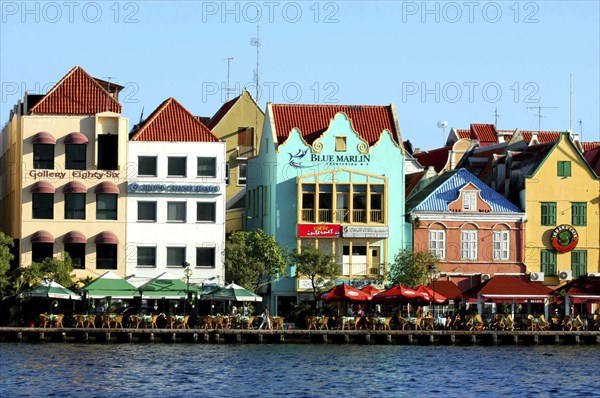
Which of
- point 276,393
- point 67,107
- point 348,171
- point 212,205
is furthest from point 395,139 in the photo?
point 276,393

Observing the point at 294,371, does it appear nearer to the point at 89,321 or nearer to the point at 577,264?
the point at 89,321

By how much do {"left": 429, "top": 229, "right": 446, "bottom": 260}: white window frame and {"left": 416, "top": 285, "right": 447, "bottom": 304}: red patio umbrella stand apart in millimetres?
14530

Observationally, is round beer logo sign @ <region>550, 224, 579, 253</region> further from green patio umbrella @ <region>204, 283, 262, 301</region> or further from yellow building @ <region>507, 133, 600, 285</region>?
green patio umbrella @ <region>204, 283, 262, 301</region>

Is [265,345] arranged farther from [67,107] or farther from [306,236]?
[67,107]

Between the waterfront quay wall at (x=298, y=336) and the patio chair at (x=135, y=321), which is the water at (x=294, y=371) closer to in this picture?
the waterfront quay wall at (x=298, y=336)

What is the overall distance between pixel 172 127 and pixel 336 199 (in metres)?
12.5

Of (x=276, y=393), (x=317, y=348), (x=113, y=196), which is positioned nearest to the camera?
(x=276, y=393)

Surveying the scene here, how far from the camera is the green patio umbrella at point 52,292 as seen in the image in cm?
9806

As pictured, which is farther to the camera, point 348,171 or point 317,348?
point 348,171

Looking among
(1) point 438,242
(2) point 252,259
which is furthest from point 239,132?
(2) point 252,259

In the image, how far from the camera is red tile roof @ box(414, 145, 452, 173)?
146 m

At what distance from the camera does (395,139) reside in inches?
4638

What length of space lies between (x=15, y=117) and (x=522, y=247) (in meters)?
37.6

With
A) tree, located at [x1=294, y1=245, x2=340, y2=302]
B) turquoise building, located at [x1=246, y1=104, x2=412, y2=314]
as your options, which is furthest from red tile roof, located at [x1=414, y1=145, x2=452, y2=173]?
tree, located at [x1=294, y1=245, x2=340, y2=302]
